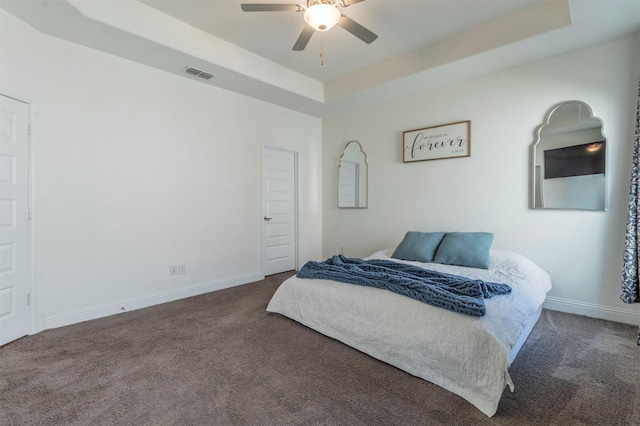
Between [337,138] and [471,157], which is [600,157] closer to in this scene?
[471,157]

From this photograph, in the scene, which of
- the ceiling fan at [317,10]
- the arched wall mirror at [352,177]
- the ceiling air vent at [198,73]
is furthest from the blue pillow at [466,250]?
the ceiling air vent at [198,73]

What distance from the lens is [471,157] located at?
3.60 m

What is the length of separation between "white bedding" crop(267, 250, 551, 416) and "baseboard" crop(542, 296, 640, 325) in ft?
1.21

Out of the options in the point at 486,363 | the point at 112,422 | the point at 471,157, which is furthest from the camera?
the point at 471,157

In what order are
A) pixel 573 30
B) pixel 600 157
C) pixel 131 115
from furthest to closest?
pixel 131 115
pixel 600 157
pixel 573 30

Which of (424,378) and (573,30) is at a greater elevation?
(573,30)

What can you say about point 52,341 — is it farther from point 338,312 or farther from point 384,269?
point 384,269

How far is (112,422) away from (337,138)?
439 centimetres

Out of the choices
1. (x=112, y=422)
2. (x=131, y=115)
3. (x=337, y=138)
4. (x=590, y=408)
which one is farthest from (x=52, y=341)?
(x=337, y=138)

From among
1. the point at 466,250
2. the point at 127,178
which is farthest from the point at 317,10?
the point at 466,250

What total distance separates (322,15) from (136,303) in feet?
10.7

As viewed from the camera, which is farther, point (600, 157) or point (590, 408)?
point (600, 157)

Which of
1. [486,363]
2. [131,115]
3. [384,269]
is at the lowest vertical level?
[486,363]

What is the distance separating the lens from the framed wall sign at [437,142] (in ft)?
11.9
